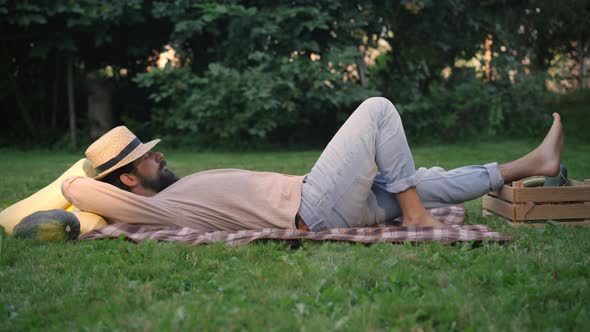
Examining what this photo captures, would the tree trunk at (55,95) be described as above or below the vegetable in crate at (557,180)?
above

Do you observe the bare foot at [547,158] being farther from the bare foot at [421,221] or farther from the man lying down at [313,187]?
the bare foot at [421,221]

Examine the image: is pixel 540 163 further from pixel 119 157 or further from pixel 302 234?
pixel 119 157

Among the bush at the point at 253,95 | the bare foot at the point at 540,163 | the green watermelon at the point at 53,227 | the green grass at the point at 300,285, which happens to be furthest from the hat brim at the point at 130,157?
the bush at the point at 253,95

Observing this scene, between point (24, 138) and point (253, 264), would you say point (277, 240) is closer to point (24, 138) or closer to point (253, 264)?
point (253, 264)

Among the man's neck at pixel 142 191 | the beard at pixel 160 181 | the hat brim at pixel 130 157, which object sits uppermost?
the hat brim at pixel 130 157

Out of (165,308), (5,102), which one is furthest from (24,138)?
(165,308)

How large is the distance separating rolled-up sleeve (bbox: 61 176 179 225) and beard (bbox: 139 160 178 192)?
0.67 feet

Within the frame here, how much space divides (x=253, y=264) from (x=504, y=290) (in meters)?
1.23

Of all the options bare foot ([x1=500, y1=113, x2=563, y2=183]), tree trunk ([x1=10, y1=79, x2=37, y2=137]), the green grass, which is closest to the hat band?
the green grass

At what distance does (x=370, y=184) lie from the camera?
12.5 feet

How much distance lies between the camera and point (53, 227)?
382 cm

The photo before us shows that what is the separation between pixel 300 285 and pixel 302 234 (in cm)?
86

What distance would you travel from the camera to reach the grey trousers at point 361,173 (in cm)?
379

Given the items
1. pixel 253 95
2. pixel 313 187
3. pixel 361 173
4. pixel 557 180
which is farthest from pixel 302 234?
pixel 253 95
